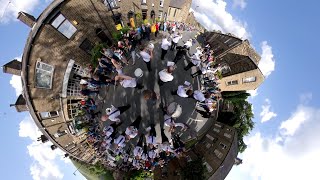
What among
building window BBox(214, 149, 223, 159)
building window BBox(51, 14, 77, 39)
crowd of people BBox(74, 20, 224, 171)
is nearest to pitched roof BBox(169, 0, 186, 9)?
crowd of people BBox(74, 20, 224, 171)

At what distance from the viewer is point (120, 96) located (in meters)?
25.6

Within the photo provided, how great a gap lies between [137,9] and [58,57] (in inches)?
335

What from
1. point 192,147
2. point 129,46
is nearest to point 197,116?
point 192,147

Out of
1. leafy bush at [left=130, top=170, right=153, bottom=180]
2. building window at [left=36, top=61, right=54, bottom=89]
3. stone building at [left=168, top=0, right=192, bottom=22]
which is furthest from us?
stone building at [left=168, top=0, right=192, bottom=22]

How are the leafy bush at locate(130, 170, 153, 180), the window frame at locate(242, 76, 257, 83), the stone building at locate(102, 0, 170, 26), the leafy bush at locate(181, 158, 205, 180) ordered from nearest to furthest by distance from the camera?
1. the leafy bush at locate(130, 170, 153, 180)
2. the stone building at locate(102, 0, 170, 26)
3. the leafy bush at locate(181, 158, 205, 180)
4. the window frame at locate(242, 76, 257, 83)

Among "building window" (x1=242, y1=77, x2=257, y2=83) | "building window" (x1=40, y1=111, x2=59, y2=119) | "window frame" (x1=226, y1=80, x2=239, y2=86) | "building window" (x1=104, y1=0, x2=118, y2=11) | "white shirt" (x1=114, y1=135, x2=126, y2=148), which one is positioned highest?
"building window" (x1=104, y1=0, x2=118, y2=11)

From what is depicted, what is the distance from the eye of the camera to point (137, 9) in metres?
29.0

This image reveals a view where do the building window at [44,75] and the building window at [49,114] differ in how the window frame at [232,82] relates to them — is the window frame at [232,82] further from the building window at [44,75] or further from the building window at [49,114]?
the building window at [44,75]

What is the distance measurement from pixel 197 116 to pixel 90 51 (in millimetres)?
10672

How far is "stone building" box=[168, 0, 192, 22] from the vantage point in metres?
32.8

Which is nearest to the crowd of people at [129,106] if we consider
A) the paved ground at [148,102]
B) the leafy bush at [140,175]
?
the paved ground at [148,102]

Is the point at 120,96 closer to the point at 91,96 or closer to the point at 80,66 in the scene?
the point at 91,96

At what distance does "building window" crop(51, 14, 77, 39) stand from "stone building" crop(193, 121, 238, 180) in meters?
14.9

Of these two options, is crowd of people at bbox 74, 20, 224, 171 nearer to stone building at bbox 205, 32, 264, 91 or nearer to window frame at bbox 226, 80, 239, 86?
stone building at bbox 205, 32, 264, 91
